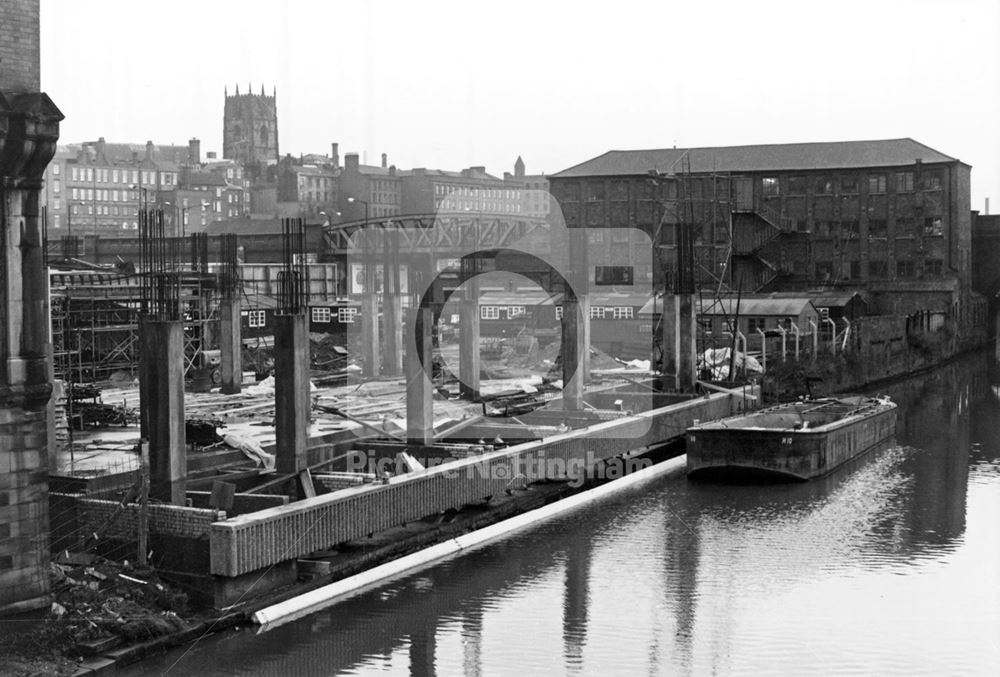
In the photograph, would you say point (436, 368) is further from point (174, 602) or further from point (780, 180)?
point (174, 602)

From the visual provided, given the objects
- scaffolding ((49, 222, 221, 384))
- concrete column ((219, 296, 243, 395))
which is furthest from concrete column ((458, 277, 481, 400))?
scaffolding ((49, 222, 221, 384))

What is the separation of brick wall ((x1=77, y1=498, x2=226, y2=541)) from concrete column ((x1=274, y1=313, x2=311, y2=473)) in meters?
3.93

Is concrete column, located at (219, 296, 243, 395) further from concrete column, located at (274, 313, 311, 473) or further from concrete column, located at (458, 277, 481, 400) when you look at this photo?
concrete column, located at (274, 313, 311, 473)

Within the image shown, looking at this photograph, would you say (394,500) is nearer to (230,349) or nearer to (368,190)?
(230,349)

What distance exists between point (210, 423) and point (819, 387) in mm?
27992

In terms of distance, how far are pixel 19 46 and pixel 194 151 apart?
119 meters

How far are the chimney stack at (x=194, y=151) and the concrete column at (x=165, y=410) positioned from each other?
363 feet

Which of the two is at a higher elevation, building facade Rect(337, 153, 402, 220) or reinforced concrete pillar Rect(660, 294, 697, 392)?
building facade Rect(337, 153, 402, 220)

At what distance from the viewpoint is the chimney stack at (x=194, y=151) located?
127406mm

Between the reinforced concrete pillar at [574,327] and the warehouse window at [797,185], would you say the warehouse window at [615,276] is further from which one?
the reinforced concrete pillar at [574,327]

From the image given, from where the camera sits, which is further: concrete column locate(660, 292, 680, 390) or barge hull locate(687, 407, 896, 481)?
concrete column locate(660, 292, 680, 390)

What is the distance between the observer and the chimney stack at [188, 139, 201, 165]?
418 ft

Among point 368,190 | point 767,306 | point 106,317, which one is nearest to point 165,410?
point 106,317

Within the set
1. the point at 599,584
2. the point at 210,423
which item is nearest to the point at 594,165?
the point at 210,423
